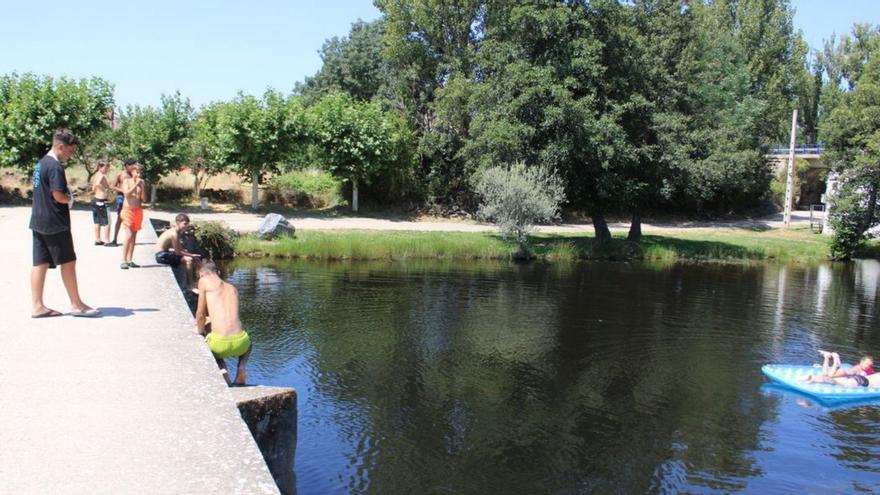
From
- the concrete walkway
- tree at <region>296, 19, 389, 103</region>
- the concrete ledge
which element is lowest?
the concrete ledge

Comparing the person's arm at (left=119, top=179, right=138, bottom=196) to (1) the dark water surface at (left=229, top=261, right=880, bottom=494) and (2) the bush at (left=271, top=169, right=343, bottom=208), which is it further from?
(2) the bush at (left=271, top=169, right=343, bottom=208)

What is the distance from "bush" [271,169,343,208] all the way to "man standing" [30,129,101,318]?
1462 inches

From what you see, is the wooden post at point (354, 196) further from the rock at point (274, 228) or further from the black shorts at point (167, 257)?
the black shorts at point (167, 257)

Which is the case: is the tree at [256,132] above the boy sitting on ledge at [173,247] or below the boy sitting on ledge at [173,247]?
above

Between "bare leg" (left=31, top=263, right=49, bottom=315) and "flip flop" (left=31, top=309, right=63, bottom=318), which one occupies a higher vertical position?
"bare leg" (left=31, top=263, right=49, bottom=315)

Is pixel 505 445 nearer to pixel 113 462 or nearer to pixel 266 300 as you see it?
pixel 113 462

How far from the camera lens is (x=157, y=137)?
39.3 m

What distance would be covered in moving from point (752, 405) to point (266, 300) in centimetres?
1397

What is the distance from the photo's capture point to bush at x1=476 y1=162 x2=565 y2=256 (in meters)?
33.1

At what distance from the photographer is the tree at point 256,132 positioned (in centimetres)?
4066

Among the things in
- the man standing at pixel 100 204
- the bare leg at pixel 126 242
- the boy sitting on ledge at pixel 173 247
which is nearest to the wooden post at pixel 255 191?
the man standing at pixel 100 204

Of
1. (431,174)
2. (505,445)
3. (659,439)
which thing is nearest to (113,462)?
(505,445)

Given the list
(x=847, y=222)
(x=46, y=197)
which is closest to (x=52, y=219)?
(x=46, y=197)

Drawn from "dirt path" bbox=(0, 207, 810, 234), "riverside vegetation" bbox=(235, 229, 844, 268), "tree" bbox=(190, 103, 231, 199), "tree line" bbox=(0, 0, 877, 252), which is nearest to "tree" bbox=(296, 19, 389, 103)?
"tree line" bbox=(0, 0, 877, 252)
